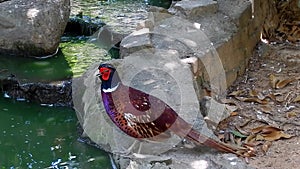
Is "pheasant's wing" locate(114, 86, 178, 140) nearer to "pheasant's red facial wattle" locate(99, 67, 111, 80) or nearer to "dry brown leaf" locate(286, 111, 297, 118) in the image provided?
"pheasant's red facial wattle" locate(99, 67, 111, 80)

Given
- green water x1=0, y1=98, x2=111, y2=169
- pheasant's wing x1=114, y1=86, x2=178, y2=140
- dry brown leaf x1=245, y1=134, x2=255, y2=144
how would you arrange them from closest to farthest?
pheasant's wing x1=114, y1=86, x2=178, y2=140, dry brown leaf x1=245, y1=134, x2=255, y2=144, green water x1=0, y1=98, x2=111, y2=169

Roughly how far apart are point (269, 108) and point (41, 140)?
1814 mm

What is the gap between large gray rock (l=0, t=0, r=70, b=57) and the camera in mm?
5828

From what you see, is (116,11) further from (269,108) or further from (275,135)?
(275,135)

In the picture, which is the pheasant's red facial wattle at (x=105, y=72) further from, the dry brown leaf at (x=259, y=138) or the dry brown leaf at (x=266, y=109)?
the dry brown leaf at (x=266, y=109)

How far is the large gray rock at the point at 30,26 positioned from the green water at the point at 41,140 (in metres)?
0.92

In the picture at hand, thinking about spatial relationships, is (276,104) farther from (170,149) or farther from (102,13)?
(102,13)

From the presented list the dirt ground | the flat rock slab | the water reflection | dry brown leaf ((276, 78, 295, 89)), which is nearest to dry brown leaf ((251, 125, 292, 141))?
the dirt ground

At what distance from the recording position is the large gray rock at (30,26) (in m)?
5.83

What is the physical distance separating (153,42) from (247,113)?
91 cm

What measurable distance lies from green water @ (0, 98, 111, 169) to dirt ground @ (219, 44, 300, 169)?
3.29 feet

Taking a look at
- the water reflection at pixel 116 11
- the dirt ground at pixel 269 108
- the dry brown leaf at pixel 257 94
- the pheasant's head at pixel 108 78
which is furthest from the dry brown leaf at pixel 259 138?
the water reflection at pixel 116 11

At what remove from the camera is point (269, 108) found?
3.90 metres

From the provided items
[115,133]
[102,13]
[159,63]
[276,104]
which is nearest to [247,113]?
[276,104]
